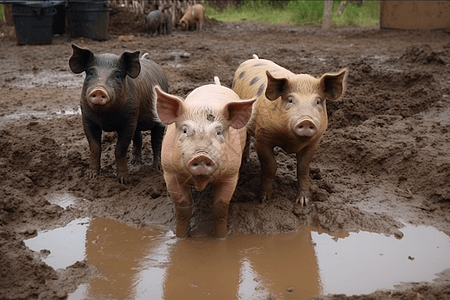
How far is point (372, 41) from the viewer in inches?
498

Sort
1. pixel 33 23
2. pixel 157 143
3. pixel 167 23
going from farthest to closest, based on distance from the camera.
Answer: pixel 167 23 → pixel 33 23 → pixel 157 143

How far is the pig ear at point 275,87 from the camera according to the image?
431cm

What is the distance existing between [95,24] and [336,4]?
8573 millimetres

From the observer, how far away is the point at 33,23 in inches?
492

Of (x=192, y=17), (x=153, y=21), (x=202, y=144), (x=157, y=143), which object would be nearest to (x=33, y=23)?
(x=153, y=21)

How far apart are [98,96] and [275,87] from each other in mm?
1477

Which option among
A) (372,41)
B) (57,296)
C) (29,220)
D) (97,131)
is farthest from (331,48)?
(57,296)

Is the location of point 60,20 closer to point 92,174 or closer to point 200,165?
point 92,174

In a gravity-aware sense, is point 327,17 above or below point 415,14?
below

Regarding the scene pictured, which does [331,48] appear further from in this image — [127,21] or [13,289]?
[13,289]

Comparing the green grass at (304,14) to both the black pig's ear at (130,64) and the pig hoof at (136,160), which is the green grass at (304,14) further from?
the black pig's ear at (130,64)

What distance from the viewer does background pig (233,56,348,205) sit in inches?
167

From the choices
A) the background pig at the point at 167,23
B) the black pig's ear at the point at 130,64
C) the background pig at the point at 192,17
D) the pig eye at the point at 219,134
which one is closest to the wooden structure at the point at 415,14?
the background pig at the point at 192,17

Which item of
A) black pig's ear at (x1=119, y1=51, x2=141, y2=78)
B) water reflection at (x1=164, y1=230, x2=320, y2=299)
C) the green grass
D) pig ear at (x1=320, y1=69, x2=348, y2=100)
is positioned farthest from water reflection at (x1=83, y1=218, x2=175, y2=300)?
the green grass
